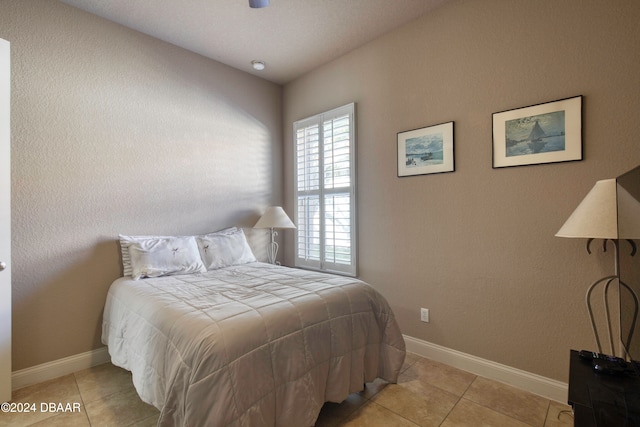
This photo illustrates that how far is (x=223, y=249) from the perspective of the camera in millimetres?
2986

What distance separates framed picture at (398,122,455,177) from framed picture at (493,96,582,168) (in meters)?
0.34

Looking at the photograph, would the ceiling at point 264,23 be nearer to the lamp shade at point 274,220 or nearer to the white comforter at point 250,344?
the lamp shade at point 274,220

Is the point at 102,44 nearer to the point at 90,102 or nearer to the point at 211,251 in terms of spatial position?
the point at 90,102

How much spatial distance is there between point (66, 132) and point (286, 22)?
80.0 inches

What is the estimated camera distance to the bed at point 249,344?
4.28 feet

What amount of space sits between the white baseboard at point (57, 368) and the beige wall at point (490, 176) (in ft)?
7.98

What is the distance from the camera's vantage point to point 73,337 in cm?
240

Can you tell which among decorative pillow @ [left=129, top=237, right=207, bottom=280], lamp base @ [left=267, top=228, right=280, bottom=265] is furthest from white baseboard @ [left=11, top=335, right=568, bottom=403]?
lamp base @ [left=267, top=228, right=280, bottom=265]

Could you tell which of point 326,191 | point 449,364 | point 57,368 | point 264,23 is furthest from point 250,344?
point 264,23

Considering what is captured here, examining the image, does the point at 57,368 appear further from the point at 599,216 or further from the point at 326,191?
the point at 599,216

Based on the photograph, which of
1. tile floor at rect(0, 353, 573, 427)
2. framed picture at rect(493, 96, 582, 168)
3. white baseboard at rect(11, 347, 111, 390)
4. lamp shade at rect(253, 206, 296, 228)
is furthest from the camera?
lamp shade at rect(253, 206, 296, 228)

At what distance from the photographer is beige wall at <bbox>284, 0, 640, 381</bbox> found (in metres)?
1.84

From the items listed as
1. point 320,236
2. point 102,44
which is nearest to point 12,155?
point 102,44

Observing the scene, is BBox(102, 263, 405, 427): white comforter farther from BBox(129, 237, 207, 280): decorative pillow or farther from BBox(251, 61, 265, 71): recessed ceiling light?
BBox(251, 61, 265, 71): recessed ceiling light
